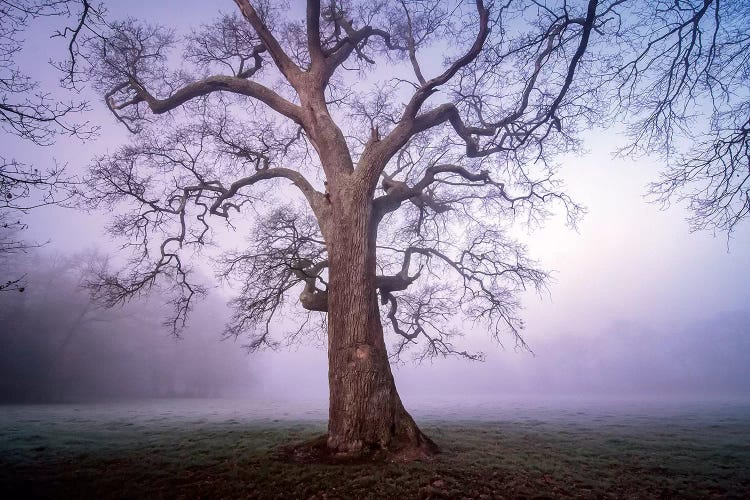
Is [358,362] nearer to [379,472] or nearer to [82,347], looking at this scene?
[379,472]

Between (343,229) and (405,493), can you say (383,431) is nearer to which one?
(405,493)

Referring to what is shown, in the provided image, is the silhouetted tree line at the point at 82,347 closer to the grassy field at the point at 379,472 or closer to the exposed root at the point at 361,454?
the grassy field at the point at 379,472

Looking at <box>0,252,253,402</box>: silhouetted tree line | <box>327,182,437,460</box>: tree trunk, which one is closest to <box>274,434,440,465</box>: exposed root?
<box>327,182,437,460</box>: tree trunk

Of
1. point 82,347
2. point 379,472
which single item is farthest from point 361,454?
point 82,347

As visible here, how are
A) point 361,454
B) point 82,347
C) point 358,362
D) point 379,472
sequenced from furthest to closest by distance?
point 82,347
point 358,362
point 361,454
point 379,472

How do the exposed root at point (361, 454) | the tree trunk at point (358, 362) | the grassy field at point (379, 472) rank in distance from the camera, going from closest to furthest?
1. the grassy field at point (379, 472)
2. the exposed root at point (361, 454)
3. the tree trunk at point (358, 362)

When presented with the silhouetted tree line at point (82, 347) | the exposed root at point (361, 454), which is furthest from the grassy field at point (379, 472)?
the silhouetted tree line at point (82, 347)

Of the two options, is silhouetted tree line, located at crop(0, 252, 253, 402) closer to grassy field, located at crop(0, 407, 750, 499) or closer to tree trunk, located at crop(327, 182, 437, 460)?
grassy field, located at crop(0, 407, 750, 499)

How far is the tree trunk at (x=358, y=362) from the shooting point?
5535mm

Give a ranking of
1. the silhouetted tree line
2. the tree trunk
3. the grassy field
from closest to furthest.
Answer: the grassy field → the tree trunk → the silhouetted tree line

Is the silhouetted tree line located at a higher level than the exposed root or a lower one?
higher

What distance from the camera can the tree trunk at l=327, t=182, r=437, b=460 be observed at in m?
5.54

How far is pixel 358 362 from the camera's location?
19.0ft

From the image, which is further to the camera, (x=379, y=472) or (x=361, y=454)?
(x=361, y=454)
